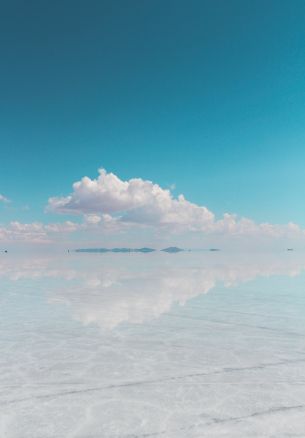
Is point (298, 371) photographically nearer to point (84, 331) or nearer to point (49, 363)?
point (49, 363)

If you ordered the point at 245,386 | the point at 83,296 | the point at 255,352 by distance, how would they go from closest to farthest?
the point at 245,386 → the point at 255,352 → the point at 83,296

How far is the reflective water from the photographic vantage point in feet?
14.2

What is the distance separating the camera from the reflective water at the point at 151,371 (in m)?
4.34

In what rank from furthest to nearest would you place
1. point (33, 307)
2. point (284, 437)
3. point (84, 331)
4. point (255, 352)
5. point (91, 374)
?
point (33, 307) → point (84, 331) → point (255, 352) → point (91, 374) → point (284, 437)

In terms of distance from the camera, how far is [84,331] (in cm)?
914

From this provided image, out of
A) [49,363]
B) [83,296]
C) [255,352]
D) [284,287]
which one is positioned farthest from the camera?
[284,287]

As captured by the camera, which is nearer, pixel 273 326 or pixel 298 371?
pixel 298 371

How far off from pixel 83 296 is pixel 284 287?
9.51m

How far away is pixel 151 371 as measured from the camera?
20.2 ft

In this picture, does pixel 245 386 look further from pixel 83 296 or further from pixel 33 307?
pixel 83 296

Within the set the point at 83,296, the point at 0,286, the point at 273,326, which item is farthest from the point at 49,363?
the point at 0,286

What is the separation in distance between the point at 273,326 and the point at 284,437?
234 inches

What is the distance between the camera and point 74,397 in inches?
200

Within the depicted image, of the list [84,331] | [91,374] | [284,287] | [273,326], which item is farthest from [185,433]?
Answer: [284,287]
